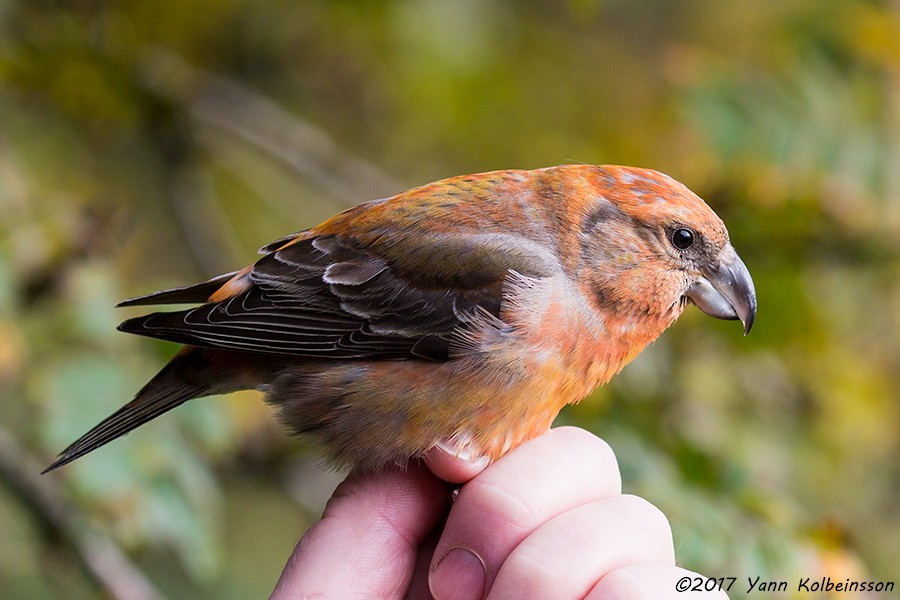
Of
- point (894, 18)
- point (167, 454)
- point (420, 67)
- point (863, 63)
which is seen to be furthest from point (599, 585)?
point (420, 67)

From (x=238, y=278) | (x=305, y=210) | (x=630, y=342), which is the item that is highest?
(x=238, y=278)

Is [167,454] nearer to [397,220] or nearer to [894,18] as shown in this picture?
[397,220]

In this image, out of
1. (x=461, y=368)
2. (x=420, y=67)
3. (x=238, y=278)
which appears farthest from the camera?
(x=420, y=67)

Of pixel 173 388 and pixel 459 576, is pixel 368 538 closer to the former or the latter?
pixel 459 576

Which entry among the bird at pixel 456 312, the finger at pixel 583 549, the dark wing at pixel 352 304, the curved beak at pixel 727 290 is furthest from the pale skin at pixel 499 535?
the curved beak at pixel 727 290

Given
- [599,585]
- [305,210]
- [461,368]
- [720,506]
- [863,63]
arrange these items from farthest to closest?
[305,210] → [863,63] → [720,506] → [461,368] → [599,585]

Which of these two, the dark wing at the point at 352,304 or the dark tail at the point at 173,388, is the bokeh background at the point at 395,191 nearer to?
the dark tail at the point at 173,388

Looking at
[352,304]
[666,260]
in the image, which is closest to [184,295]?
[352,304]
